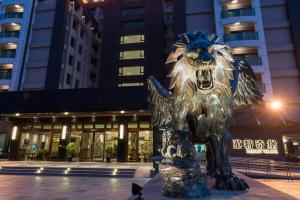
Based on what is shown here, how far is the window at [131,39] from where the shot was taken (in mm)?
35275

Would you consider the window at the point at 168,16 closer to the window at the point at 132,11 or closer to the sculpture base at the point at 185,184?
the window at the point at 132,11

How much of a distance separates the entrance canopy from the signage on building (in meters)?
8.73

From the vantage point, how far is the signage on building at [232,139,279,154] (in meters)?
17.6

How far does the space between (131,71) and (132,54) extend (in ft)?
9.30

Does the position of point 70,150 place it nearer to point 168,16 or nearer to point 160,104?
point 160,104

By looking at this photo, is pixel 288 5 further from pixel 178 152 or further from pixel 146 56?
pixel 178 152

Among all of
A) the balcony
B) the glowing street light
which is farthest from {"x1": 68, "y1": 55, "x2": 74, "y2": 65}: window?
the glowing street light

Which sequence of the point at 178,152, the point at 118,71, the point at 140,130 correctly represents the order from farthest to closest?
the point at 118,71 → the point at 140,130 → the point at 178,152

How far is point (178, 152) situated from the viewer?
4285mm

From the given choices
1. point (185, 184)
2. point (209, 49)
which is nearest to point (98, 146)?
point (185, 184)

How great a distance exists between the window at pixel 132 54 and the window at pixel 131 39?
1689 mm

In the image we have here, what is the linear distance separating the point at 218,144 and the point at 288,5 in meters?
22.9

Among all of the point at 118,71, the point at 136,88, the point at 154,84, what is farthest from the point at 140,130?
the point at 118,71

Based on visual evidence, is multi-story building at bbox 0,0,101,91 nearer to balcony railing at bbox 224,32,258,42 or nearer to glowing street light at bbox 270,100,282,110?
balcony railing at bbox 224,32,258,42
